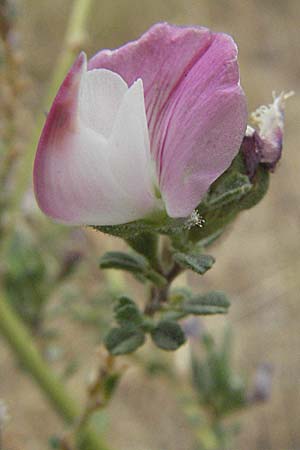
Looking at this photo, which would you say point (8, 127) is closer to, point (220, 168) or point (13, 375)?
point (220, 168)

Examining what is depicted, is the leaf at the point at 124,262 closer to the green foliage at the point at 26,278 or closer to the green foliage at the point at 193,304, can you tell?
the green foliage at the point at 193,304

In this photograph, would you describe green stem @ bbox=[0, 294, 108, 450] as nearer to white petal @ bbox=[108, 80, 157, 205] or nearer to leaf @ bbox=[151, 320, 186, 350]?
leaf @ bbox=[151, 320, 186, 350]

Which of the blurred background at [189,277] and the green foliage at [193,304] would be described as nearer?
the green foliage at [193,304]

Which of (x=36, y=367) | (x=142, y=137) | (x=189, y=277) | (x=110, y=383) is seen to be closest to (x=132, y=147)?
(x=142, y=137)

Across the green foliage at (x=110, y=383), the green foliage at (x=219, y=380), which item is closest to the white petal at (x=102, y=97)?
the green foliage at (x=110, y=383)

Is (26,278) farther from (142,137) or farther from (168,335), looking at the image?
(142,137)

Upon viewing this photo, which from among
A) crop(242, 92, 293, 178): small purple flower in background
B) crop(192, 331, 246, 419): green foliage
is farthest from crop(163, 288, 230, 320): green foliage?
crop(192, 331, 246, 419): green foliage
